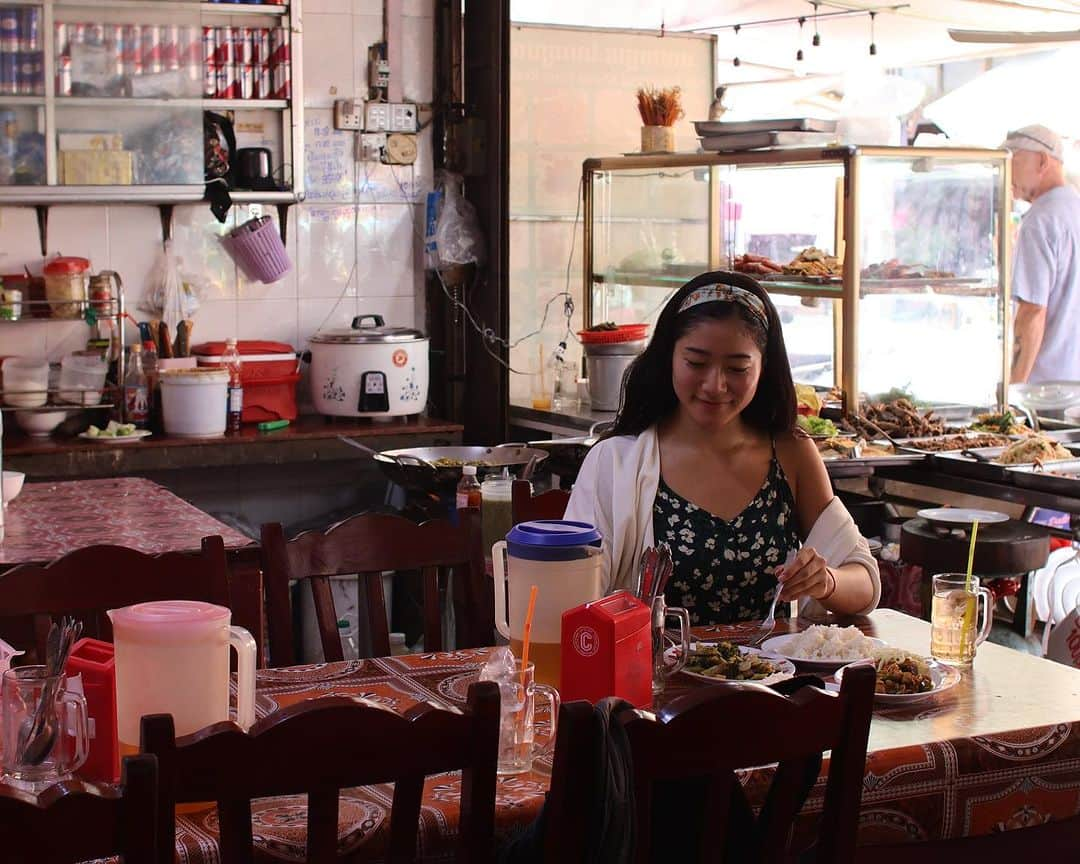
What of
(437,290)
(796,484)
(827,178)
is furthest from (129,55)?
(796,484)

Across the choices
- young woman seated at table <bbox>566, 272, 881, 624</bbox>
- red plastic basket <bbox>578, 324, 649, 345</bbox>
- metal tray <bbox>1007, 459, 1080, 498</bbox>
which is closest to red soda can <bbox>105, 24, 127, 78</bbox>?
red plastic basket <bbox>578, 324, 649, 345</bbox>

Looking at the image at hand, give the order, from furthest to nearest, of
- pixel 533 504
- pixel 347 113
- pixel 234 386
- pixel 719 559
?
A: 1. pixel 347 113
2. pixel 234 386
3. pixel 533 504
4. pixel 719 559

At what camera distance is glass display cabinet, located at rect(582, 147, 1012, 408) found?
15.4 feet

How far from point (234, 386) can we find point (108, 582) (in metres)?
2.99

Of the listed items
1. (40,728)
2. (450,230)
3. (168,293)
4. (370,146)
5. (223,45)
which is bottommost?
(40,728)

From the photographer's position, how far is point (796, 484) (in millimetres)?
2883

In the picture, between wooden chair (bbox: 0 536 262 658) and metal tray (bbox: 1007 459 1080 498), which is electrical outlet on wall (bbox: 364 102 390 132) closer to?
metal tray (bbox: 1007 459 1080 498)

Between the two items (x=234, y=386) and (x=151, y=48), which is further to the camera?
(x=234, y=386)

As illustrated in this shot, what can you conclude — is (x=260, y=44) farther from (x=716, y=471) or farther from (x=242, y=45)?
(x=716, y=471)

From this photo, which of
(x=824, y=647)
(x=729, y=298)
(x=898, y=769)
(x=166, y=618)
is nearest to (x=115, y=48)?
(x=729, y=298)

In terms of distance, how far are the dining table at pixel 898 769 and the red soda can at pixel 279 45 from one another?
3625mm

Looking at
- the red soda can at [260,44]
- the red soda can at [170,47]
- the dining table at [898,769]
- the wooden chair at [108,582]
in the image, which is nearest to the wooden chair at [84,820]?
the dining table at [898,769]

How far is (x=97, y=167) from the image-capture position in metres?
5.10

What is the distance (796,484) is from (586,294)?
307cm
